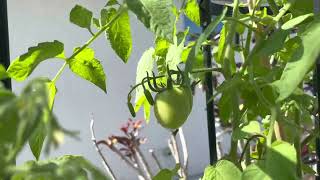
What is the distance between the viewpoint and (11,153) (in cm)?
27

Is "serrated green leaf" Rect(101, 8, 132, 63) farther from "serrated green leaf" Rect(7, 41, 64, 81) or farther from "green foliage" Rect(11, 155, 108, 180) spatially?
"green foliage" Rect(11, 155, 108, 180)

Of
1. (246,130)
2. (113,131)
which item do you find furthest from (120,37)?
(113,131)

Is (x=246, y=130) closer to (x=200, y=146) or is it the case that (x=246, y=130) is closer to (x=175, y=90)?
(x=175, y=90)

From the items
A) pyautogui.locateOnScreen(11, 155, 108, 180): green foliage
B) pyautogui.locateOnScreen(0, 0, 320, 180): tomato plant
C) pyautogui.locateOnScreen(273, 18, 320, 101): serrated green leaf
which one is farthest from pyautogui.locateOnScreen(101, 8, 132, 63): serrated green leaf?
pyautogui.locateOnScreen(11, 155, 108, 180): green foliage

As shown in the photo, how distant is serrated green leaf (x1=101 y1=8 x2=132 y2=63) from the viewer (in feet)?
2.13

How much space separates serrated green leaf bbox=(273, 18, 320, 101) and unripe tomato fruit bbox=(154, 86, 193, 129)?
0.69ft

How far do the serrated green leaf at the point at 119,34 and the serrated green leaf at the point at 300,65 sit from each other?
233 millimetres

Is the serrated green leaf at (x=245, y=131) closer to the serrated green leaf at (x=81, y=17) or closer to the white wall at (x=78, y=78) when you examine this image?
the serrated green leaf at (x=81, y=17)

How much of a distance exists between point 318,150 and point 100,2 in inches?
122

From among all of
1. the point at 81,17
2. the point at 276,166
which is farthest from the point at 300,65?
the point at 81,17

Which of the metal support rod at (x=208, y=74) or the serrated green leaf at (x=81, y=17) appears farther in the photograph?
the metal support rod at (x=208, y=74)

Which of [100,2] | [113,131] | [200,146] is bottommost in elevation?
[200,146]

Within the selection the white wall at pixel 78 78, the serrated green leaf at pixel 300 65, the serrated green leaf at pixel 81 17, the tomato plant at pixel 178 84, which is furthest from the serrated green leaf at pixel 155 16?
the white wall at pixel 78 78

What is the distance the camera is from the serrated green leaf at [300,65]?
46 centimetres
